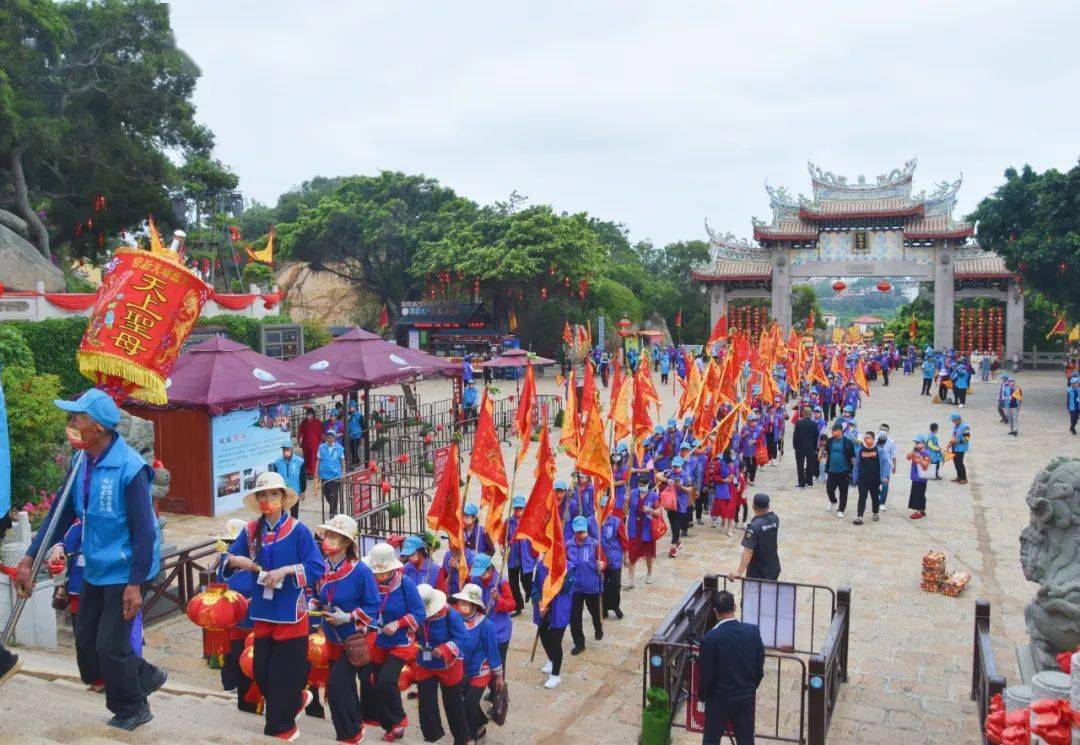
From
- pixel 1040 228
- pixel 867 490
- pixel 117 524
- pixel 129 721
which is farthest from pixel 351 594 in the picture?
pixel 1040 228

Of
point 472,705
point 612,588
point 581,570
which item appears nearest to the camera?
point 472,705

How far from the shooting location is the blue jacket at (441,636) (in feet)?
17.9

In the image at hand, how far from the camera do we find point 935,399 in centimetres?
2817

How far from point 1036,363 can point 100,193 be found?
3997 cm

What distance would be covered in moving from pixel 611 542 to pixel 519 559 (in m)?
0.93

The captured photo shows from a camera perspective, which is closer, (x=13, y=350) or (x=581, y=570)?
(x=581, y=570)

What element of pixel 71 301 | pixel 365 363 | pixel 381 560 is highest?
pixel 71 301

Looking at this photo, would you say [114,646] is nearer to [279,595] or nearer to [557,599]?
[279,595]

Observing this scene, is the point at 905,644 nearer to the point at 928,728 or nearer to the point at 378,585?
the point at 928,728

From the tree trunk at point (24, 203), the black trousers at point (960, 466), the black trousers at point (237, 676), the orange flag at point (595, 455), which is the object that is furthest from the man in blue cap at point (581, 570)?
the tree trunk at point (24, 203)

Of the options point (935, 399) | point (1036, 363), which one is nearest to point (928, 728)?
point (935, 399)


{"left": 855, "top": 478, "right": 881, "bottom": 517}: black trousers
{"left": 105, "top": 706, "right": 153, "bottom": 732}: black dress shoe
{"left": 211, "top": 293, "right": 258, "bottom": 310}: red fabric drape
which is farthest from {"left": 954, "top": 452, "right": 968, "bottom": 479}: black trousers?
{"left": 211, "top": 293, "right": 258, "bottom": 310}: red fabric drape

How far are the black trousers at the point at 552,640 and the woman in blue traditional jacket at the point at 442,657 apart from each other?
1690mm

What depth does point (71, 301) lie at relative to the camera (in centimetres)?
1823
